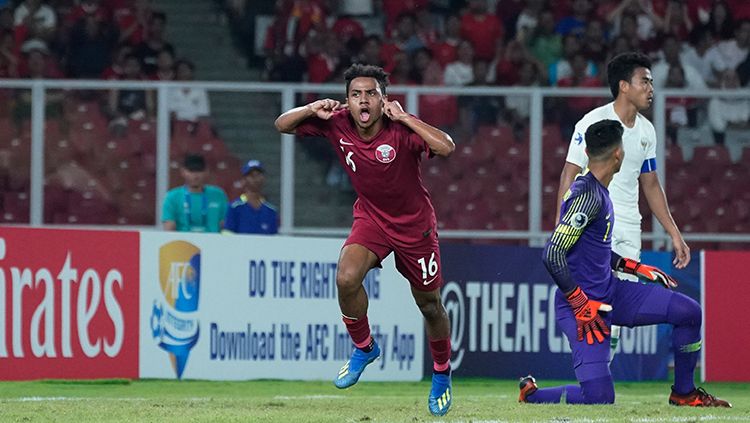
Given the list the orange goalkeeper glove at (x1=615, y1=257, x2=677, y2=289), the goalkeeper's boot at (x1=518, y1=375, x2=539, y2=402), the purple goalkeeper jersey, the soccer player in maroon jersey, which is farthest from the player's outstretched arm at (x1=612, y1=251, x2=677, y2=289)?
the soccer player in maroon jersey

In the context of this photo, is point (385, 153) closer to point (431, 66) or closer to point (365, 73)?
point (365, 73)

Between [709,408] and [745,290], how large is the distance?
469 cm

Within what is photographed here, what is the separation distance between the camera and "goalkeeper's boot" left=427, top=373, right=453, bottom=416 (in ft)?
31.1

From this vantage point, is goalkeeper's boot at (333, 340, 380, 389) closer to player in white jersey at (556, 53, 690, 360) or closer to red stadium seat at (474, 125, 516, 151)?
player in white jersey at (556, 53, 690, 360)

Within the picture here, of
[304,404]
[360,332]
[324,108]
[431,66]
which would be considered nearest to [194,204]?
[431,66]

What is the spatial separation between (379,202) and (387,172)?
23cm

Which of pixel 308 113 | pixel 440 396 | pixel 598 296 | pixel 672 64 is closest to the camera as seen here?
pixel 440 396

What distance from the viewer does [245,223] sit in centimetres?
1473

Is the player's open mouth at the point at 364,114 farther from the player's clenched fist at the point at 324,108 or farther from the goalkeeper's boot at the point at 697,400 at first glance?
the goalkeeper's boot at the point at 697,400

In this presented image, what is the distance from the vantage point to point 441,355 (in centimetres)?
977

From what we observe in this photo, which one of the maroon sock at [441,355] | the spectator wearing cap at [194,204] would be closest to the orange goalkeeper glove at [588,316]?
the maroon sock at [441,355]

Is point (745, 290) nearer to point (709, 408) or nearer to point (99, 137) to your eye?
point (709, 408)

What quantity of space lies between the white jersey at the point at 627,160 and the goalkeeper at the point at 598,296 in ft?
1.83

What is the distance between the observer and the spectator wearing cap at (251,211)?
48.3 ft
